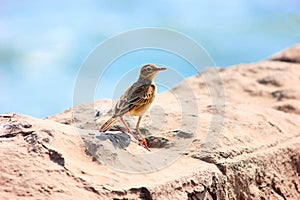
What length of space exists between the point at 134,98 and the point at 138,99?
60 mm

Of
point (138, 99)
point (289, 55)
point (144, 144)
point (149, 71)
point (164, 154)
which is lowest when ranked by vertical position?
point (164, 154)

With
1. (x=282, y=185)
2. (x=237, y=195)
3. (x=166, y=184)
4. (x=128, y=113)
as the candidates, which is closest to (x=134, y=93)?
(x=128, y=113)

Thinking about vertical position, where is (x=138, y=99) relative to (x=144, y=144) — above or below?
above

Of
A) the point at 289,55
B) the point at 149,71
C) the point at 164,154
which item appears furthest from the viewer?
the point at 289,55

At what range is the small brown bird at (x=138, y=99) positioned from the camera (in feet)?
20.8

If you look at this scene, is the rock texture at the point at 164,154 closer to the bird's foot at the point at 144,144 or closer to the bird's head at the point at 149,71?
the bird's foot at the point at 144,144

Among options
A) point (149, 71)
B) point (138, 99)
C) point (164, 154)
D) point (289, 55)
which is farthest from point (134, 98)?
point (289, 55)

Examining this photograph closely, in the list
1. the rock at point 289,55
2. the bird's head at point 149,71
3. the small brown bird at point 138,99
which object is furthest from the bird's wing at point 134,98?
the rock at point 289,55

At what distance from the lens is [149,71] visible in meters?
6.99

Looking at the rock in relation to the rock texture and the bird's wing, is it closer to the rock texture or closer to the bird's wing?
the rock texture

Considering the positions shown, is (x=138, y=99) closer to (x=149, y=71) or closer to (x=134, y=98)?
(x=134, y=98)

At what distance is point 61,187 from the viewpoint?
185 inches

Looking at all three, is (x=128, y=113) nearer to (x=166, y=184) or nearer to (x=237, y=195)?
(x=166, y=184)

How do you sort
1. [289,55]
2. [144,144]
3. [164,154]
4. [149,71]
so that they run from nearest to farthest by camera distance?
[164,154] → [144,144] → [149,71] → [289,55]
